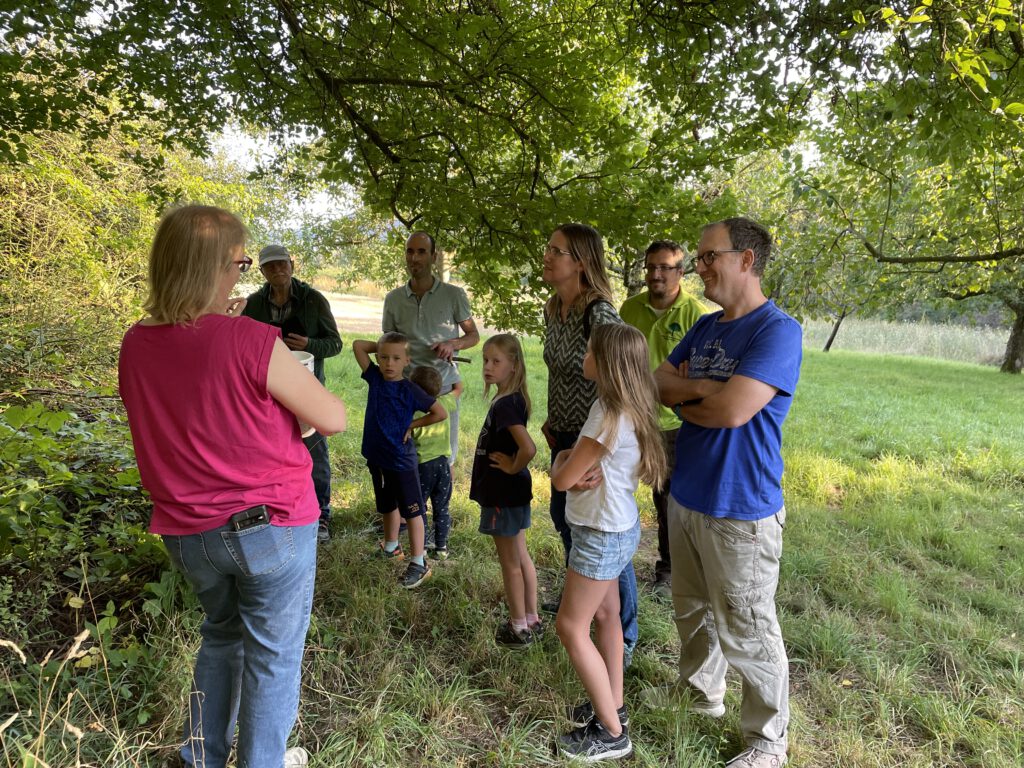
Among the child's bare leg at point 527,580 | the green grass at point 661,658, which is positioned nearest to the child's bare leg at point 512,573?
the child's bare leg at point 527,580

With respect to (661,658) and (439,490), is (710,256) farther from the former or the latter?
(439,490)

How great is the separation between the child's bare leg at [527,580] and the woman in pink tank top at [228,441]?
1.41 m

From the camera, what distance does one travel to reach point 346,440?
6531 mm

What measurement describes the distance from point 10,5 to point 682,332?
4.40 metres

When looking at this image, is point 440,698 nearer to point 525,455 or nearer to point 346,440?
point 525,455

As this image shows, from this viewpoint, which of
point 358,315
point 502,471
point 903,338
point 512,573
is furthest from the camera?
point 358,315

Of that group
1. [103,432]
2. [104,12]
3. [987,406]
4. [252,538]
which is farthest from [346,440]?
[987,406]

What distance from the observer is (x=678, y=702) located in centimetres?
254

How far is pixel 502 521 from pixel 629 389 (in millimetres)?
1140

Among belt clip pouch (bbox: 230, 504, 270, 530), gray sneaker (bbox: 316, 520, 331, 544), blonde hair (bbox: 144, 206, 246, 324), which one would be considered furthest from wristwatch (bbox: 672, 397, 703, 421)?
gray sneaker (bbox: 316, 520, 331, 544)

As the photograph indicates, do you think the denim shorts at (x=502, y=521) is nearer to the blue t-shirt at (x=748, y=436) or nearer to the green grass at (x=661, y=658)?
the green grass at (x=661, y=658)

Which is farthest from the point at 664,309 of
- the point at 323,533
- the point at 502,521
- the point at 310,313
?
the point at 323,533

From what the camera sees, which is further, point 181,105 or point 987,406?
point 987,406

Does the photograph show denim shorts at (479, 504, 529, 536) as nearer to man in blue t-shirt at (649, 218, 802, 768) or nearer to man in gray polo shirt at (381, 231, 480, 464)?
man in blue t-shirt at (649, 218, 802, 768)
